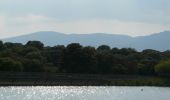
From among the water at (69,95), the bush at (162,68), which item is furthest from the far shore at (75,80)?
the water at (69,95)

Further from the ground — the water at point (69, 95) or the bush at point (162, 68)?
the bush at point (162, 68)

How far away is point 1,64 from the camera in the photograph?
9656cm

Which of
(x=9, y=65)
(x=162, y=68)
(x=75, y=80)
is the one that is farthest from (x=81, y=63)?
(x=9, y=65)

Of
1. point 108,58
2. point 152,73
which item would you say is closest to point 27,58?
point 108,58

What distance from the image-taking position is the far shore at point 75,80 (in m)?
90.4

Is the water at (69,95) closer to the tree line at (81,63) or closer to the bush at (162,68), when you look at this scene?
the tree line at (81,63)

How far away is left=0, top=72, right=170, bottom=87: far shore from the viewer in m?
90.4

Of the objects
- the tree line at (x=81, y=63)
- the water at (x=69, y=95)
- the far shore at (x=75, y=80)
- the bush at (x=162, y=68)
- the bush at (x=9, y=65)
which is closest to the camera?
the water at (x=69, y=95)

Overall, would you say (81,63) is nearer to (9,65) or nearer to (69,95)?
(9,65)

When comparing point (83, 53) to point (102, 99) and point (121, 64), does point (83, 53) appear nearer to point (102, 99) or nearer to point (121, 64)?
point (121, 64)

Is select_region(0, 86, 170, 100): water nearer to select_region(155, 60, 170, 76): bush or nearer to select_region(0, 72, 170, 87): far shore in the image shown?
select_region(0, 72, 170, 87): far shore

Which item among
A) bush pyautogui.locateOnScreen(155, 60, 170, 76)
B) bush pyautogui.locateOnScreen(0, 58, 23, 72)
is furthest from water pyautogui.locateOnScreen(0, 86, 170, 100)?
bush pyautogui.locateOnScreen(155, 60, 170, 76)

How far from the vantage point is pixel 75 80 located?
103375mm

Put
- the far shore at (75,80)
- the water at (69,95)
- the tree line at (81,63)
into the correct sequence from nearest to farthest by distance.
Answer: the water at (69,95) < the far shore at (75,80) < the tree line at (81,63)
